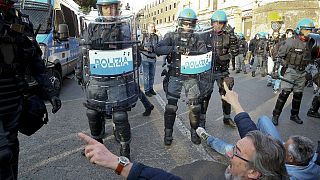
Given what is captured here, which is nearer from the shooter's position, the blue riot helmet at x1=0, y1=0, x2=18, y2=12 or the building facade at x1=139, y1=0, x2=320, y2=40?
the blue riot helmet at x1=0, y1=0, x2=18, y2=12

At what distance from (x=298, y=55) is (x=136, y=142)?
10.4ft

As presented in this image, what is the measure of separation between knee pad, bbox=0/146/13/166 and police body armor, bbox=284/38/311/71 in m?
4.66

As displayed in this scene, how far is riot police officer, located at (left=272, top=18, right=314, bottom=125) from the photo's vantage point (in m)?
5.01

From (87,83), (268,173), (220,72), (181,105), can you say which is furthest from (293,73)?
(268,173)

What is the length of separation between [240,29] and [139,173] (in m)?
29.5

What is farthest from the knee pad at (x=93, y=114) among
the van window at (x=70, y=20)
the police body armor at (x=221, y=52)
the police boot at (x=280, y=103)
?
the van window at (x=70, y=20)

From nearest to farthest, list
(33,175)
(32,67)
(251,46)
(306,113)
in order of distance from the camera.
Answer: (32,67), (33,175), (306,113), (251,46)

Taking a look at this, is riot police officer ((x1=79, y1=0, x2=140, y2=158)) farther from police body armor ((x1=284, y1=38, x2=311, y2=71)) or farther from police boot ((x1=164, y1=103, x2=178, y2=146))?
police body armor ((x1=284, y1=38, x2=311, y2=71))

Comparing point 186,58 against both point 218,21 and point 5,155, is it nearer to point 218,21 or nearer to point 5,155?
point 218,21

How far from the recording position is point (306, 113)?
6.01 m

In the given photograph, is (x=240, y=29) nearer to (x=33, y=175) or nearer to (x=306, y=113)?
(x=306, y=113)

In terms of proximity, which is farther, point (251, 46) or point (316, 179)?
point (251, 46)

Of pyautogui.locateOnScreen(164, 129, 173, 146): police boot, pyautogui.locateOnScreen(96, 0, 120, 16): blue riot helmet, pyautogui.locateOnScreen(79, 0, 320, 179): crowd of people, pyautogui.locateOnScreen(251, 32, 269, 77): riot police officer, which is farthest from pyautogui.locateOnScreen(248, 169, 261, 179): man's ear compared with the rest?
pyautogui.locateOnScreen(251, 32, 269, 77): riot police officer

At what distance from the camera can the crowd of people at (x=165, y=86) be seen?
1596 mm
